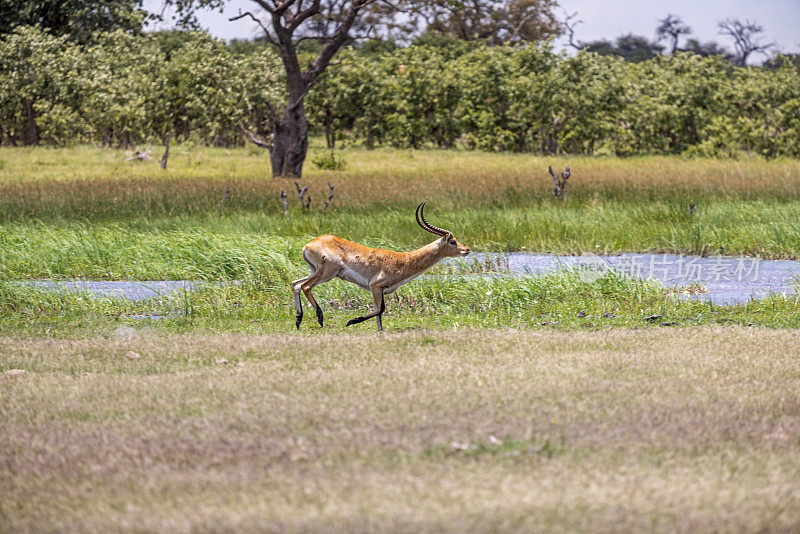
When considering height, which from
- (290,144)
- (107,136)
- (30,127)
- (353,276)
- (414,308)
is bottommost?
(414,308)

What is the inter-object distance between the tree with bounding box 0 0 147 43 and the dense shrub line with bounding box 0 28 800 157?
160 cm

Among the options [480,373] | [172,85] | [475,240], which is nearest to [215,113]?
[172,85]

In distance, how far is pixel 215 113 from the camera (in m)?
31.6

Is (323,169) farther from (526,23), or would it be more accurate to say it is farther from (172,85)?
(526,23)

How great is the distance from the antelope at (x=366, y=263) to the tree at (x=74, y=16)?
35.3 meters

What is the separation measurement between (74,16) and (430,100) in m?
17.9

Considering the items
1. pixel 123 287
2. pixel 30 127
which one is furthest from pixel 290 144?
pixel 30 127

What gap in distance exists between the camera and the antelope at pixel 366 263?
762 cm

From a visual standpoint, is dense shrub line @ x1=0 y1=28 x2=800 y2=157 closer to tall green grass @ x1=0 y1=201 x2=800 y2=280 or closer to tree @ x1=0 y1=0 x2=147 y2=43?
tree @ x1=0 y1=0 x2=147 y2=43

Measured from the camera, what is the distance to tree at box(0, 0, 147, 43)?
136 feet

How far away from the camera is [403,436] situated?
205 inches

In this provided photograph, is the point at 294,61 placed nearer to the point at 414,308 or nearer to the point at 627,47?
→ the point at 414,308

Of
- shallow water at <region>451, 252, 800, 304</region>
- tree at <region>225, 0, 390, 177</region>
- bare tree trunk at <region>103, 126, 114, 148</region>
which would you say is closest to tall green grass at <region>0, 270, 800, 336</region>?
shallow water at <region>451, 252, 800, 304</region>

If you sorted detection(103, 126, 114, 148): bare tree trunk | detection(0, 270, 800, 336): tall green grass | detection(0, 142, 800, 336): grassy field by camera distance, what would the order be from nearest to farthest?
detection(0, 270, 800, 336): tall green grass, detection(0, 142, 800, 336): grassy field, detection(103, 126, 114, 148): bare tree trunk
